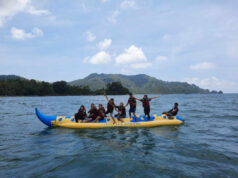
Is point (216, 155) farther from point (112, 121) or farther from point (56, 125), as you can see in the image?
point (56, 125)

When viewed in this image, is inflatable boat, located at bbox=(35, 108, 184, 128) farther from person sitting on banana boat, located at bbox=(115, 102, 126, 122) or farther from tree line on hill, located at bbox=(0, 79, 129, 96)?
tree line on hill, located at bbox=(0, 79, 129, 96)

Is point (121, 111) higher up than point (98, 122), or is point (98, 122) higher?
point (121, 111)

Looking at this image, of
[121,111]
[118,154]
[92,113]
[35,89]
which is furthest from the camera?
[35,89]

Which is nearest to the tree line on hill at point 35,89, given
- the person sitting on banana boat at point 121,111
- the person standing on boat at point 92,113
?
the person sitting on banana boat at point 121,111

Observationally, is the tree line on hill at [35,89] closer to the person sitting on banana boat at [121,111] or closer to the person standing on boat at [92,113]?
the person sitting on banana boat at [121,111]

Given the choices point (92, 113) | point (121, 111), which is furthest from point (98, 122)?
point (121, 111)

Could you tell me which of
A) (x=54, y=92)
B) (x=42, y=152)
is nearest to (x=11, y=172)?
(x=42, y=152)

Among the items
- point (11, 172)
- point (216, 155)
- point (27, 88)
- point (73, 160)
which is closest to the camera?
point (11, 172)

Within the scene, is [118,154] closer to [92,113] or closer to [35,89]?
[92,113]

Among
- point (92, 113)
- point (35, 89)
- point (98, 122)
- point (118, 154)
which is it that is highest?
point (35, 89)

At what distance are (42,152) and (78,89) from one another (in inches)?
4502

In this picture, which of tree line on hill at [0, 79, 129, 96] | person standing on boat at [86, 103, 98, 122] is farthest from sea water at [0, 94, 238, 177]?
tree line on hill at [0, 79, 129, 96]

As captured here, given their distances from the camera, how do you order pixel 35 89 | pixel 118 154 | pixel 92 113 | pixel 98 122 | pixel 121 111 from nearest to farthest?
1. pixel 118 154
2. pixel 98 122
3. pixel 92 113
4. pixel 121 111
5. pixel 35 89

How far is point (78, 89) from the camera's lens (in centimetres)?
11838
